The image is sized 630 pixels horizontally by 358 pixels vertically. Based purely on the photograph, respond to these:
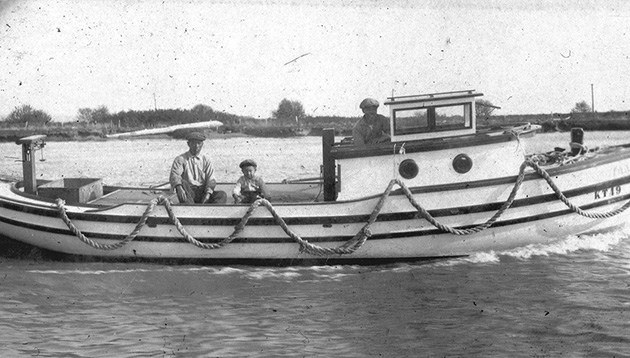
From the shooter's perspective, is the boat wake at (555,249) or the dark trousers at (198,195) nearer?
the boat wake at (555,249)

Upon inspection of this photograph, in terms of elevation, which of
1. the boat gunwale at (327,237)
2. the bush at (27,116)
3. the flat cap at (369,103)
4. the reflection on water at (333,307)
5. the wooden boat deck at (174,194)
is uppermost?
the bush at (27,116)

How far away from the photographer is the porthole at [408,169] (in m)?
12.9

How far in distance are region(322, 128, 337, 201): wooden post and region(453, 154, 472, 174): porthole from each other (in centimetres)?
207

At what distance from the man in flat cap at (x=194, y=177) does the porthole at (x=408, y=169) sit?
3.06 meters

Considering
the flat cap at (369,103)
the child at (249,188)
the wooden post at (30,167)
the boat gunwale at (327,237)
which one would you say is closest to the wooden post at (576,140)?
the boat gunwale at (327,237)

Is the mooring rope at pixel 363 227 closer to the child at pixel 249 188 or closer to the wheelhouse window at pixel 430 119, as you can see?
the child at pixel 249 188

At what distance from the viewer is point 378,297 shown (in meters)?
11.5

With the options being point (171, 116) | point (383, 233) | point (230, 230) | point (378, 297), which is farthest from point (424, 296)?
point (171, 116)

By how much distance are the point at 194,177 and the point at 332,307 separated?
153 inches

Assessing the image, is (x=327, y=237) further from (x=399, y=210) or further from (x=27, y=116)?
(x=27, y=116)

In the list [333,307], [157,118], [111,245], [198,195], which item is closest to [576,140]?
[333,307]

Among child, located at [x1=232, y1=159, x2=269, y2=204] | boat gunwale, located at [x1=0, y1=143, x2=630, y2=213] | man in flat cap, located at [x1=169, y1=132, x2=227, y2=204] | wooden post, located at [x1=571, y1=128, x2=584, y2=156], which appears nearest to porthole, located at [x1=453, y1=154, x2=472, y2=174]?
boat gunwale, located at [x1=0, y1=143, x2=630, y2=213]

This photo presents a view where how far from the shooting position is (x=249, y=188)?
13.2 meters

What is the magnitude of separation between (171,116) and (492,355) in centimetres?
5026
